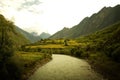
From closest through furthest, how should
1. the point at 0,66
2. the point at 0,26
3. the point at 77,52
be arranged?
the point at 0,66
the point at 0,26
the point at 77,52

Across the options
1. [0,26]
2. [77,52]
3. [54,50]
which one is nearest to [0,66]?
[0,26]

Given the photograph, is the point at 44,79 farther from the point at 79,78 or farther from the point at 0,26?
the point at 0,26

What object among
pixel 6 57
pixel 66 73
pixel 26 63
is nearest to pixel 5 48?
pixel 6 57

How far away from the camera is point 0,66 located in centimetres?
3472

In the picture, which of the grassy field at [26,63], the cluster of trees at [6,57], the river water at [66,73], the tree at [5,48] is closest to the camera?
the tree at [5,48]

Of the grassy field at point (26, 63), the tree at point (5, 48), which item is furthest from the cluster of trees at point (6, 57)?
the grassy field at point (26, 63)

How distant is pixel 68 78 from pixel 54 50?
347 ft

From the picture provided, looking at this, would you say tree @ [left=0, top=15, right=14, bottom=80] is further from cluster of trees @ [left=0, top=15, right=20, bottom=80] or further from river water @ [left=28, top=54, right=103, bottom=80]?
river water @ [left=28, top=54, right=103, bottom=80]

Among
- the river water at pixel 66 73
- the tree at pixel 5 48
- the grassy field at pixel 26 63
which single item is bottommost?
the river water at pixel 66 73

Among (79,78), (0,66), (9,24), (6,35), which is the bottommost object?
(79,78)

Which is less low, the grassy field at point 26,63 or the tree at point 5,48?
the tree at point 5,48

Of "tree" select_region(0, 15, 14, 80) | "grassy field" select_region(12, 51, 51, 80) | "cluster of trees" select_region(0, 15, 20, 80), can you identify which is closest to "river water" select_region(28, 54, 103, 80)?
"grassy field" select_region(12, 51, 51, 80)

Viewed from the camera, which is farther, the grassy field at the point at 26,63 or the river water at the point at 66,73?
the river water at the point at 66,73

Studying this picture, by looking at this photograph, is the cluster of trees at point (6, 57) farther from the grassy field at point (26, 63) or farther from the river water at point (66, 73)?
the river water at point (66, 73)
